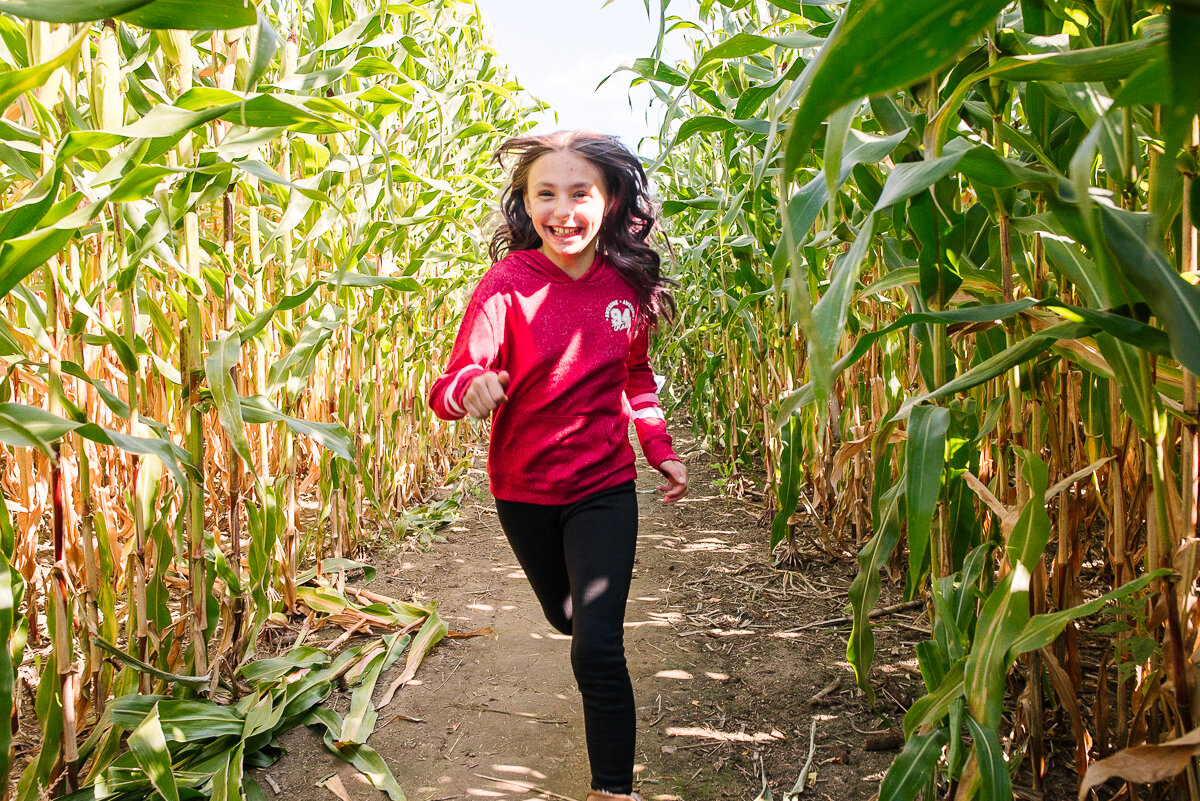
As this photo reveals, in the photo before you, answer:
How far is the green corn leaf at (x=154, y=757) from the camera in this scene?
1156 mm

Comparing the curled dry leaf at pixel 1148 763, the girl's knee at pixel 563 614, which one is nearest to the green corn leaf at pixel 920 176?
the curled dry leaf at pixel 1148 763

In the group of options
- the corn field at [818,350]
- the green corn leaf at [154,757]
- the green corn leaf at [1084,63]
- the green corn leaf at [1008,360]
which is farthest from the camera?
the green corn leaf at [154,757]

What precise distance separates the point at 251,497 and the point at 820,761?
1476 millimetres

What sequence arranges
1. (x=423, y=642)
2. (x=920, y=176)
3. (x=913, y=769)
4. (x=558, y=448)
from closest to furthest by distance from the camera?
1. (x=920, y=176)
2. (x=913, y=769)
3. (x=558, y=448)
4. (x=423, y=642)

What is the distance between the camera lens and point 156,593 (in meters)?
1.33

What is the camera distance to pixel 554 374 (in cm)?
154

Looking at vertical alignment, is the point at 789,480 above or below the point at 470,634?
above

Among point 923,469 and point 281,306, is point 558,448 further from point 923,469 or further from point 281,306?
point 923,469

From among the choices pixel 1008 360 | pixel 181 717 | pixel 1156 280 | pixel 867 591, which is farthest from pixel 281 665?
pixel 1156 280

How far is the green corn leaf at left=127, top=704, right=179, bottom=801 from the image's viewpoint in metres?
1.16

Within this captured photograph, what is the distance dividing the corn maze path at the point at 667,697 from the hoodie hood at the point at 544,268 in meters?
0.88

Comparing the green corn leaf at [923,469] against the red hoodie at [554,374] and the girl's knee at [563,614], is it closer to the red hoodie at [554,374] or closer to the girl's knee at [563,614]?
the red hoodie at [554,374]

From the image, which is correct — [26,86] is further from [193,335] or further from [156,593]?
[156,593]

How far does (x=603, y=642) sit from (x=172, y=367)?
84 cm
